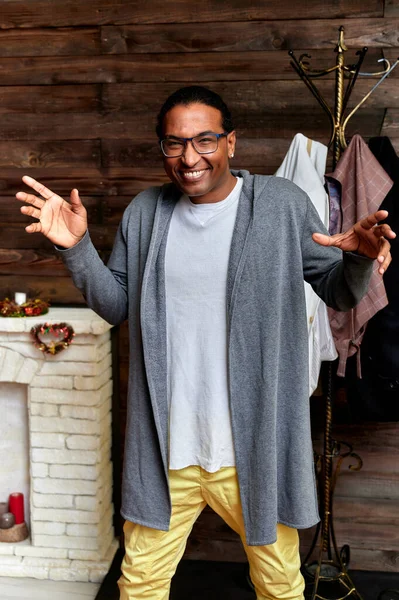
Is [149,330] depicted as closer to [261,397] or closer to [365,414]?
[261,397]

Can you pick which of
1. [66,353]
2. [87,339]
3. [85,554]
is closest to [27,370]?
[66,353]

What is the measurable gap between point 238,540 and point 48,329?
118cm

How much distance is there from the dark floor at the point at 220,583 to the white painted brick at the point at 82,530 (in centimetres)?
18

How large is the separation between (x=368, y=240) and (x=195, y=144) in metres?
0.48

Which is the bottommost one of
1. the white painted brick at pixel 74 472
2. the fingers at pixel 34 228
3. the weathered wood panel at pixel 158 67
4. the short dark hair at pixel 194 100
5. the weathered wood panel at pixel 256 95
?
the white painted brick at pixel 74 472

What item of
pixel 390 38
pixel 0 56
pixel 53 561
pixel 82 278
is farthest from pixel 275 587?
pixel 0 56

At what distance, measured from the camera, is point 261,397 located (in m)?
1.75

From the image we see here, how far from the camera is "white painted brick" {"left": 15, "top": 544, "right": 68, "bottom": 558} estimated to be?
2762 millimetres

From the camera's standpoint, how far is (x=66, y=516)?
2.73 m

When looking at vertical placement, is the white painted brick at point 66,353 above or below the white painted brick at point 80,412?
above

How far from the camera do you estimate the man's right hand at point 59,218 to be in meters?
1.67

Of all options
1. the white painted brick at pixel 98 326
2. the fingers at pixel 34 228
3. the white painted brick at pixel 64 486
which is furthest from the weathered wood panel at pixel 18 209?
the fingers at pixel 34 228

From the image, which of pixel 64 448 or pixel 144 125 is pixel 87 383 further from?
pixel 144 125

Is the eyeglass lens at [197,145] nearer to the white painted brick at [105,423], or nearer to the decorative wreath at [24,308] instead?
the decorative wreath at [24,308]
